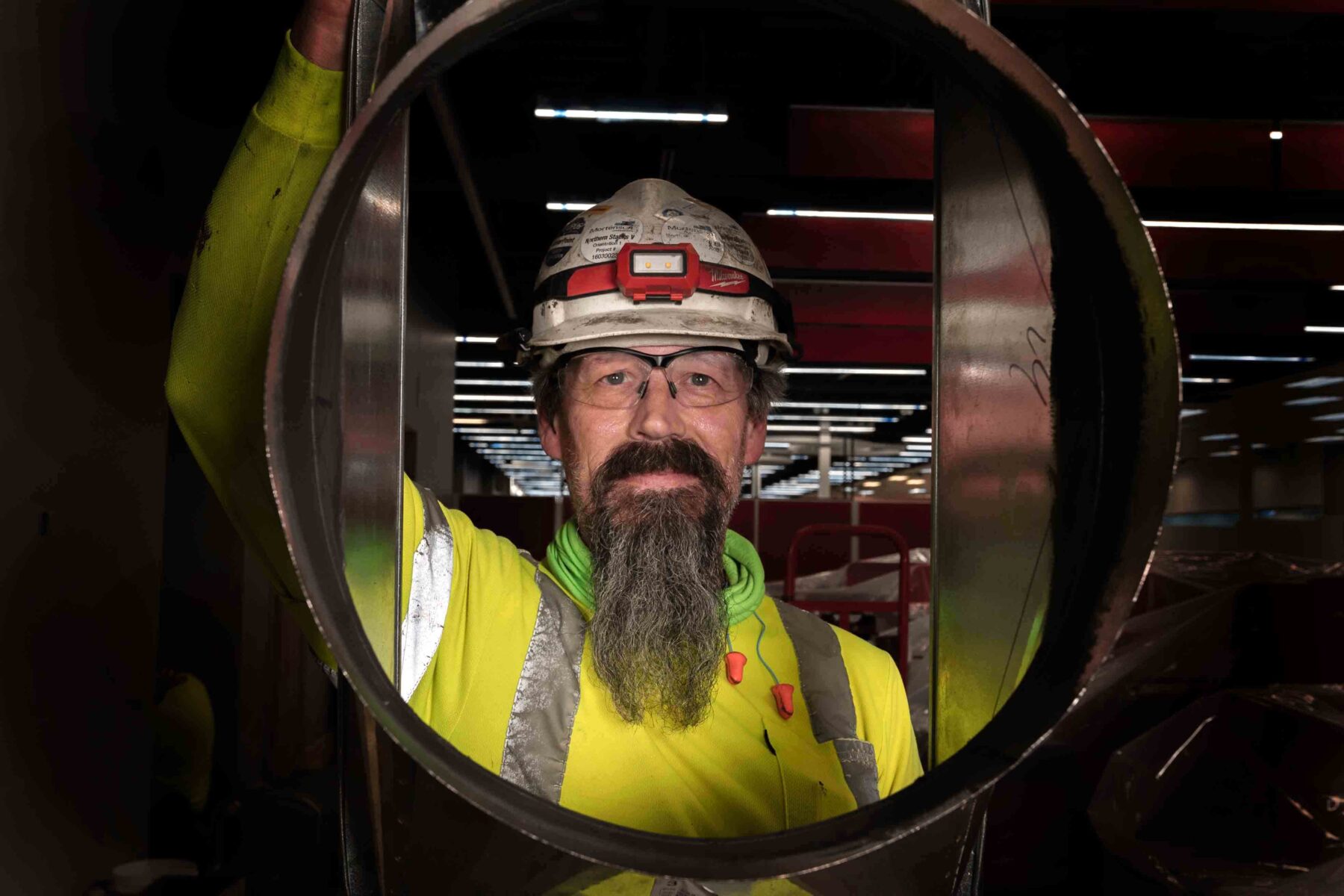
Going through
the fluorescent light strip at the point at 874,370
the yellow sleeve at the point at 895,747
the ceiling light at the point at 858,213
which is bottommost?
the yellow sleeve at the point at 895,747

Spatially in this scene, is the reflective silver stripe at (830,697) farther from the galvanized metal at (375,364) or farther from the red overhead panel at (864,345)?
the red overhead panel at (864,345)

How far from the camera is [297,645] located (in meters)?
4.84

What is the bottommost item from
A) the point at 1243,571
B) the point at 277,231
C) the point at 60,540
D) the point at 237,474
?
the point at 1243,571

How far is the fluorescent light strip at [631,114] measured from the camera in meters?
4.14

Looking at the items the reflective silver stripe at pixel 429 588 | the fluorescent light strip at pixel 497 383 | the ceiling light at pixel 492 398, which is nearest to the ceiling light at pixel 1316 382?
the fluorescent light strip at pixel 497 383

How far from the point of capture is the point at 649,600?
51.6 inches

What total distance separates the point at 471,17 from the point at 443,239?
7285 millimetres

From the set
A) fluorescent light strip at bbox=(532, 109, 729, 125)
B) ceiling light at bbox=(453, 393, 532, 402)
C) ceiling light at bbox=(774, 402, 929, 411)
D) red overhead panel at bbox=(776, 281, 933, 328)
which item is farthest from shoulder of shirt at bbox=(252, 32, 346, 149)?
ceiling light at bbox=(453, 393, 532, 402)

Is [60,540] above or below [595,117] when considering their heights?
below

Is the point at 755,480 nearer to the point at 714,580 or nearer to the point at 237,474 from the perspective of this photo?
the point at 714,580

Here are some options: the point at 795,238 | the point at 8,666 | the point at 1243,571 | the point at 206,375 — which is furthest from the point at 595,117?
the point at 206,375

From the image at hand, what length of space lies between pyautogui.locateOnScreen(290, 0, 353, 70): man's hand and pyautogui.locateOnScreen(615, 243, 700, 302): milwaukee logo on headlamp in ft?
1.92

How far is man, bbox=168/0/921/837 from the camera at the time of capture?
3.76 feet

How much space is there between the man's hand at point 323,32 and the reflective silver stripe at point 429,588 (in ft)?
1.73
